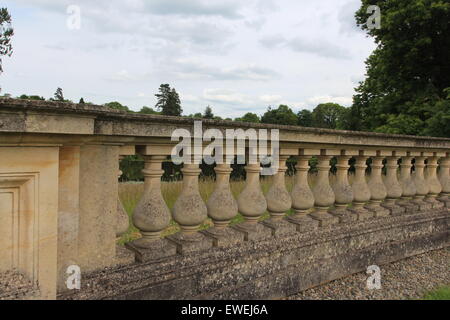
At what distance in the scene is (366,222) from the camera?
3682 millimetres

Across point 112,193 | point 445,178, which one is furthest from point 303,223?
point 445,178

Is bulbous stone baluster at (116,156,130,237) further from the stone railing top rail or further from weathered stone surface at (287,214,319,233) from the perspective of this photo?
weathered stone surface at (287,214,319,233)

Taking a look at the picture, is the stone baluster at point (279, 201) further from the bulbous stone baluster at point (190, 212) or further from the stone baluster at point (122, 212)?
the stone baluster at point (122, 212)

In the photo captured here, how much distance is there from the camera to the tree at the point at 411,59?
34.4 feet

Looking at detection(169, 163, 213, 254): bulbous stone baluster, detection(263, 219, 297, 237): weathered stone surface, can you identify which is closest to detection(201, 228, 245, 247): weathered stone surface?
detection(169, 163, 213, 254): bulbous stone baluster

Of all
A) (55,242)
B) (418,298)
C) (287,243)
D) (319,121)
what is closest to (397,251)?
(418,298)

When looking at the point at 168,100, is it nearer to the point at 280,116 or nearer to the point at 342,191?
the point at 280,116

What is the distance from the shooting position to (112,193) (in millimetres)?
2158

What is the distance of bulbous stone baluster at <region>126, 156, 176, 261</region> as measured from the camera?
93.2 inches

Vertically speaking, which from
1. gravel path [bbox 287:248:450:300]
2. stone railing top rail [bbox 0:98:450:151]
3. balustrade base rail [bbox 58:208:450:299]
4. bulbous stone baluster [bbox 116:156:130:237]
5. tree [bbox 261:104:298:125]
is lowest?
gravel path [bbox 287:248:450:300]

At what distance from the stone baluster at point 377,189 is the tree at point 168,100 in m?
57.6

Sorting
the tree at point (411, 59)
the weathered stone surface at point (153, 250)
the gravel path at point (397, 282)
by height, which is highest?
the tree at point (411, 59)

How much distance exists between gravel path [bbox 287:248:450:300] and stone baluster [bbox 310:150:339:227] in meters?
0.59

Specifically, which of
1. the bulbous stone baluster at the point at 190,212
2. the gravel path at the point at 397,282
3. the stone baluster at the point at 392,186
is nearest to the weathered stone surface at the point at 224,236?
the bulbous stone baluster at the point at 190,212
